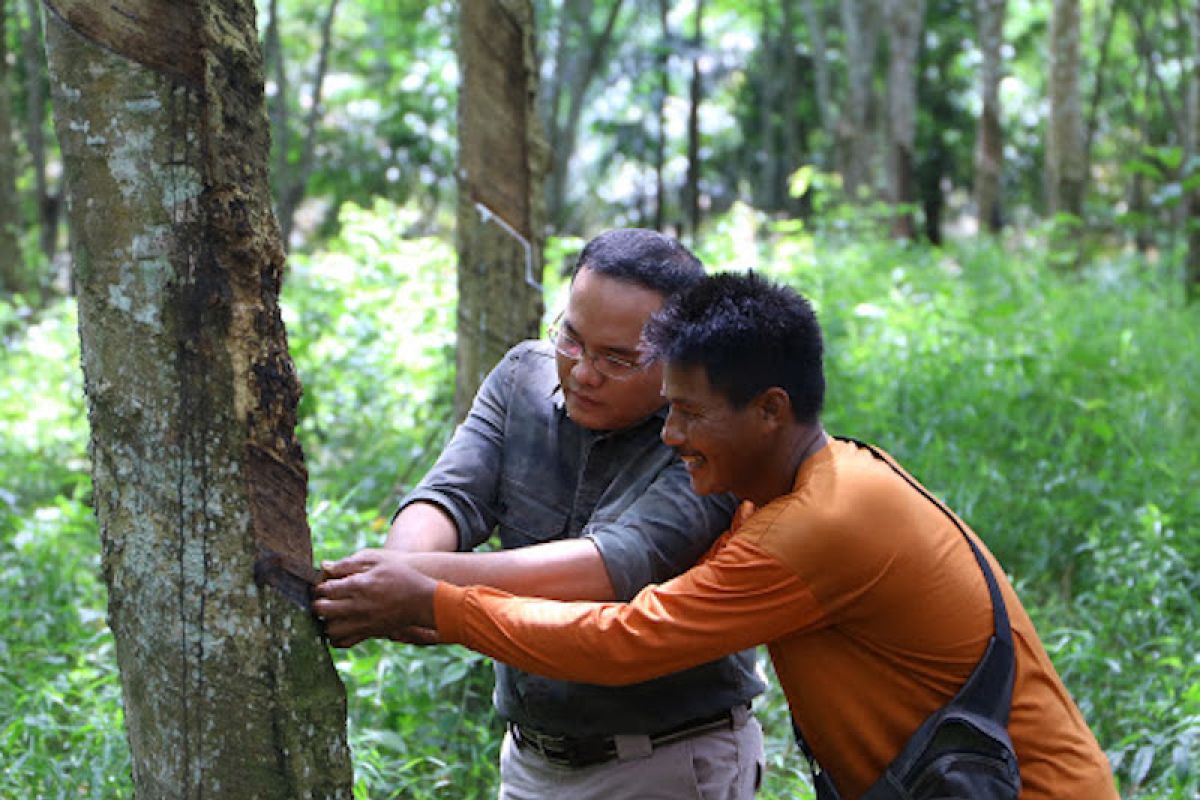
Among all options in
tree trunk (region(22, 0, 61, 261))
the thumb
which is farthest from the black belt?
tree trunk (region(22, 0, 61, 261))

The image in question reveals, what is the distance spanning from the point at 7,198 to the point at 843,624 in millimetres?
11943

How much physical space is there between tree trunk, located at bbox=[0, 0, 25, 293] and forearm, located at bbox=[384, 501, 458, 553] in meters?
10.7

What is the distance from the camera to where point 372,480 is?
6.16 metres

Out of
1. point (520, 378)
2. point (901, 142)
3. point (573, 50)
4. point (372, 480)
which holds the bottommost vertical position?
point (372, 480)

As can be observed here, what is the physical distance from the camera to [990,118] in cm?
1430

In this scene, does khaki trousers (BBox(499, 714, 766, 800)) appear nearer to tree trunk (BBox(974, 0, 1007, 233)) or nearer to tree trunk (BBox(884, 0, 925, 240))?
tree trunk (BBox(974, 0, 1007, 233))

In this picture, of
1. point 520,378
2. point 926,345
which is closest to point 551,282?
point 926,345

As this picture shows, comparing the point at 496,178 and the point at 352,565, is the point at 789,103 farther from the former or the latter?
the point at 352,565

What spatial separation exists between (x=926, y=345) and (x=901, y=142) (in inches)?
328

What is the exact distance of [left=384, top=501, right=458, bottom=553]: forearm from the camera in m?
2.46

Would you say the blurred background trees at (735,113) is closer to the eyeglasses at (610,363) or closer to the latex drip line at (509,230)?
the latex drip line at (509,230)

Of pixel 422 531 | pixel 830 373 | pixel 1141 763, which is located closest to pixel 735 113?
pixel 830 373

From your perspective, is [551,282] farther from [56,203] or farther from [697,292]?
[56,203]

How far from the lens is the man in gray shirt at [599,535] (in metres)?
2.35
